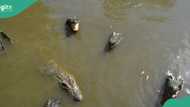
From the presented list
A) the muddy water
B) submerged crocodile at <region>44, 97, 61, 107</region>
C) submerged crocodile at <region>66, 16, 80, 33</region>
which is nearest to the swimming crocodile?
submerged crocodile at <region>66, 16, 80, 33</region>

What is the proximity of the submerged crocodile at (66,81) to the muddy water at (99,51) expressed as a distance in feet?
0.42

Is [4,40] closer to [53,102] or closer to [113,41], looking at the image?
[53,102]

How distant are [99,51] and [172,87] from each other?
185cm

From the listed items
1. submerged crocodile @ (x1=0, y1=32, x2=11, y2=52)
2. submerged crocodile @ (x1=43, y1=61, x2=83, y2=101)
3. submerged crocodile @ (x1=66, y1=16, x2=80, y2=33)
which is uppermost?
submerged crocodile @ (x1=66, y1=16, x2=80, y2=33)

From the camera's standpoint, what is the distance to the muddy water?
294 inches

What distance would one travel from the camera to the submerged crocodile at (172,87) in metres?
7.45

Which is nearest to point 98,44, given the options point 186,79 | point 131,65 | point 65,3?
point 131,65

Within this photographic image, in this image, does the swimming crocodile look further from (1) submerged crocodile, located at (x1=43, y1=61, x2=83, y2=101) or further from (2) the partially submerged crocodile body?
(1) submerged crocodile, located at (x1=43, y1=61, x2=83, y2=101)

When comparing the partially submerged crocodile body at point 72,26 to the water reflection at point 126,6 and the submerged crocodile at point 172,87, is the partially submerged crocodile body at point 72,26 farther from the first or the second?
the submerged crocodile at point 172,87

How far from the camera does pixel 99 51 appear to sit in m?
8.18

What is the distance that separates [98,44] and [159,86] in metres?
1.73

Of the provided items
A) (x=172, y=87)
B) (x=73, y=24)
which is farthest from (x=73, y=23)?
(x=172, y=87)

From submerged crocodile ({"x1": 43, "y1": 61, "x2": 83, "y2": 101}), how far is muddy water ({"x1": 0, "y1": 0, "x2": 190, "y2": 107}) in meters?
0.13

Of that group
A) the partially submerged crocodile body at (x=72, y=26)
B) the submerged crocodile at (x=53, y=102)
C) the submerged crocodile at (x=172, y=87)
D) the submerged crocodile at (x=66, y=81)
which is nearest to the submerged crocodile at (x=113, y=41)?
the partially submerged crocodile body at (x=72, y=26)
